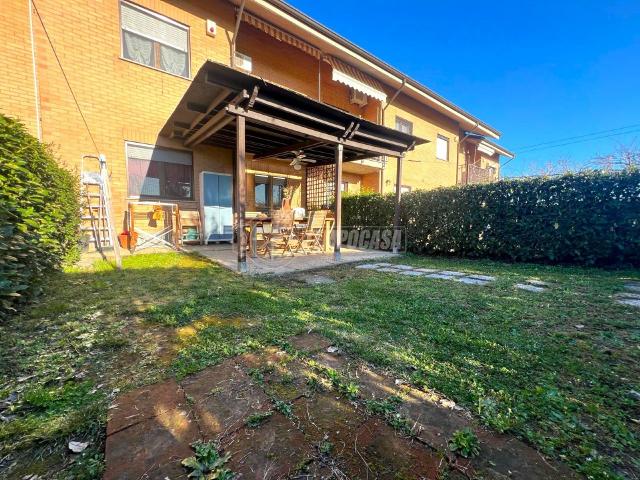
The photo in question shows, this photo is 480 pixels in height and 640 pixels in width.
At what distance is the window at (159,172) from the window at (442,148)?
13.5 metres

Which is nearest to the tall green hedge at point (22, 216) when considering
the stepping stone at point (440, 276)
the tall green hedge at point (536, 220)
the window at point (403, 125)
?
the stepping stone at point (440, 276)

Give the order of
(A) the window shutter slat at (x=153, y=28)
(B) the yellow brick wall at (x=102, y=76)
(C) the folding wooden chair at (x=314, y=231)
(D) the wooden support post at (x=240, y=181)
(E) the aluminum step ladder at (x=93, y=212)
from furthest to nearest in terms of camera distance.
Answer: (C) the folding wooden chair at (x=314, y=231), (A) the window shutter slat at (x=153, y=28), (E) the aluminum step ladder at (x=93, y=212), (B) the yellow brick wall at (x=102, y=76), (D) the wooden support post at (x=240, y=181)

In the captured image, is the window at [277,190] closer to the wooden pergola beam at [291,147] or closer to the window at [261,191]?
the window at [261,191]

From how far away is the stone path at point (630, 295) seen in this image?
3598 mm

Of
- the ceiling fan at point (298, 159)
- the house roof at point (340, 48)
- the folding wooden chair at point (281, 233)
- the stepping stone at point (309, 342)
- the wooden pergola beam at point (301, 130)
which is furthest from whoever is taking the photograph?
the ceiling fan at point (298, 159)

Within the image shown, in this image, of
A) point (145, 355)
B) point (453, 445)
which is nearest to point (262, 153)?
point (145, 355)

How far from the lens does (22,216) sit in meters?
2.78

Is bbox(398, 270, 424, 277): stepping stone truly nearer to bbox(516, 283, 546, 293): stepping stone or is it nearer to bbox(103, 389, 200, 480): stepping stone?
bbox(516, 283, 546, 293): stepping stone

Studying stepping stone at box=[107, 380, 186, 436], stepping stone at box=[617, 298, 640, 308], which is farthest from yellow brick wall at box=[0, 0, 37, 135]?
stepping stone at box=[617, 298, 640, 308]

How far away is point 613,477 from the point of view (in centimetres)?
116

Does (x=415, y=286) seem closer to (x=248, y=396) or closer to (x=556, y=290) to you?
(x=556, y=290)

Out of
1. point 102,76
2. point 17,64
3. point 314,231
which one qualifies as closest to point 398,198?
point 314,231

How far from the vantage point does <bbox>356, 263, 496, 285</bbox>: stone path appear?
4.98 meters

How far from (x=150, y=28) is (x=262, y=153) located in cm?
423
